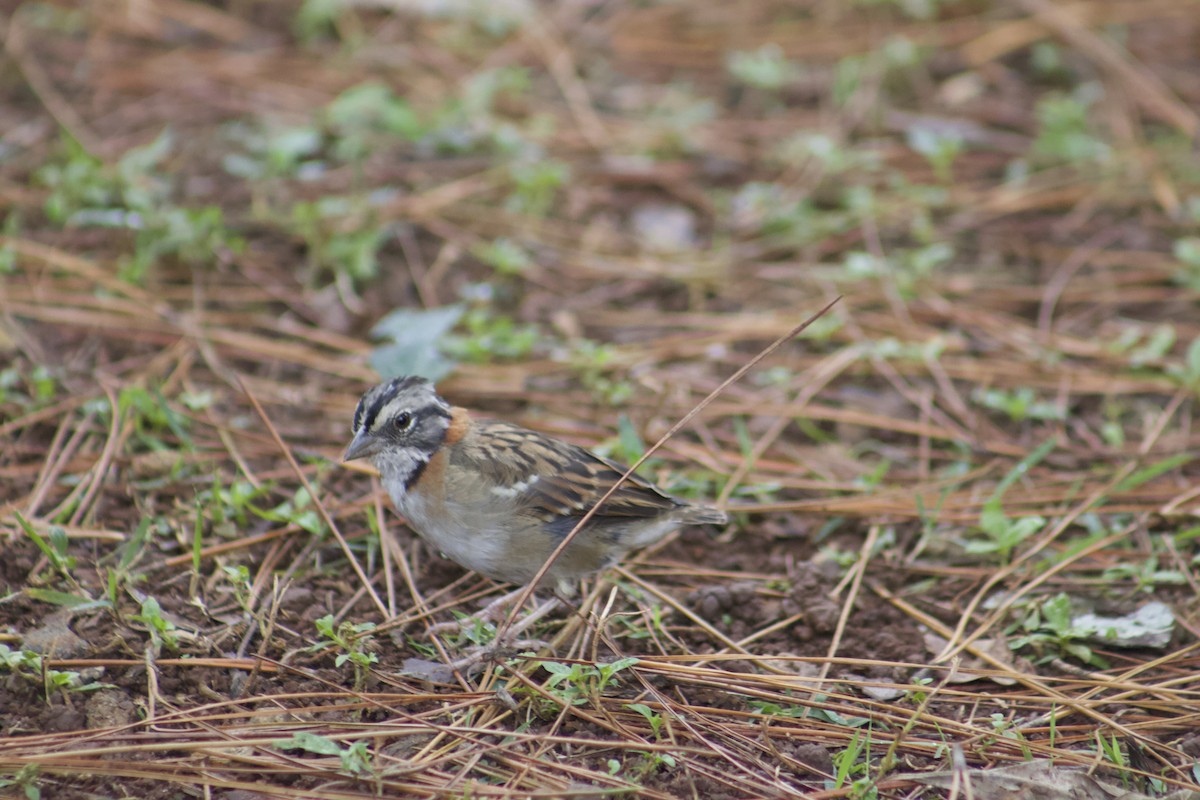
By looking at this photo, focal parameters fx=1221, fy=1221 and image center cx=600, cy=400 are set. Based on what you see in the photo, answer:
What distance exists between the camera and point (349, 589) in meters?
5.02

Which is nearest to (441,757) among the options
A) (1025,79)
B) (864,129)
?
(864,129)

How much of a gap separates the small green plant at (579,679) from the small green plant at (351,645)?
646 mm

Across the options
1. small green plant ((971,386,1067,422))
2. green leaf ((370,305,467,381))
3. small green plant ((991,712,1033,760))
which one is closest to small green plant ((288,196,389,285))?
green leaf ((370,305,467,381))

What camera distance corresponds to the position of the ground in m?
4.26

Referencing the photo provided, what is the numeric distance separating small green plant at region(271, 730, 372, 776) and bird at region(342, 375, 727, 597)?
1053 millimetres

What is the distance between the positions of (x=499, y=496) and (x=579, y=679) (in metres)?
0.90

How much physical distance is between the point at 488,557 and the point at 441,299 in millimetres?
2726

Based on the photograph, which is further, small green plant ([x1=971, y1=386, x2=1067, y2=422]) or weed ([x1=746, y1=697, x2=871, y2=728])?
small green plant ([x1=971, y1=386, x2=1067, y2=422])

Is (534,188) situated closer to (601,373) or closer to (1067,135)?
(601,373)

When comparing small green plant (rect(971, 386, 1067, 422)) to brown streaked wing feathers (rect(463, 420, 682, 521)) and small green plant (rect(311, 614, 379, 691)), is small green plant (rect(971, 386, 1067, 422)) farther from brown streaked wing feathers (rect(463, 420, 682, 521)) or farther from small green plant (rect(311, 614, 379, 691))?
small green plant (rect(311, 614, 379, 691))

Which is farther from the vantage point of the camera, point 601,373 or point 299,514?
point 601,373

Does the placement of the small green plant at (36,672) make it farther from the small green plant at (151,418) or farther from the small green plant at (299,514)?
the small green plant at (151,418)

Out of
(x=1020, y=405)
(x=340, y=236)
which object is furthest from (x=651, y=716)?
(x=340, y=236)

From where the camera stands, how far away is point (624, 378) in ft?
21.6
